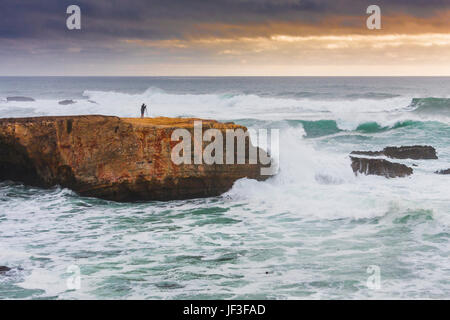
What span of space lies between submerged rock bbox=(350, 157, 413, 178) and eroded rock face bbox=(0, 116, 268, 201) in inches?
152

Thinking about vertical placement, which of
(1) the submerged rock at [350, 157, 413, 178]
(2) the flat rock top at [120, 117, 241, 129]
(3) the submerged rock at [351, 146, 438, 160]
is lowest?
(1) the submerged rock at [350, 157, 413, 178]

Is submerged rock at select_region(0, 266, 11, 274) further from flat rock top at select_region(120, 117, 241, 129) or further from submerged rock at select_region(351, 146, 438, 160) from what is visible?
submerged rock at select_region(351, 146, 438, 160)

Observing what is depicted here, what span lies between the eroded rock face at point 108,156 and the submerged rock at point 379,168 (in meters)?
3.86

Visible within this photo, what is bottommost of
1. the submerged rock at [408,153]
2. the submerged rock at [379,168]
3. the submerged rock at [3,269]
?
the submerged rock at [3,269]

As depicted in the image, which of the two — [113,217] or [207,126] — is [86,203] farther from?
[207,126]

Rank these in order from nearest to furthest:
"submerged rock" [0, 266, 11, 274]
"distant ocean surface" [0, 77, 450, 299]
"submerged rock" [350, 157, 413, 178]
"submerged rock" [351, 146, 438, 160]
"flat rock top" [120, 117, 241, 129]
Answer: "distant ocean surface" [0, 77, 450, 299]
"submerged rock" [0, 266, 11, 274]
"flat rock top" [120, 117, 241, 129]
"submerged rock" [350, 157, 413, 178]
"submerged rock" [351, 146, 438, 160]

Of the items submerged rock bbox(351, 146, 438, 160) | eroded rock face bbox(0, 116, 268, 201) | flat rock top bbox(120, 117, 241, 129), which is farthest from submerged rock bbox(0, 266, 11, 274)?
submerged rock bbox(351, 146, 438, 160)

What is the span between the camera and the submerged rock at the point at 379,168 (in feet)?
42.3

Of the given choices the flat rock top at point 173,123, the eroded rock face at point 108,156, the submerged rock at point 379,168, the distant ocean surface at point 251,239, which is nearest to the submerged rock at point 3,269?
the distant ocean surface at point 251,239

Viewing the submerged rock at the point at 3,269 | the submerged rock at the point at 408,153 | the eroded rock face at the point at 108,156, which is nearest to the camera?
the submerged rock at the point at 3,269

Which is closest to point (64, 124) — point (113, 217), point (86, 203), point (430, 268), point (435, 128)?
point (86, 203)

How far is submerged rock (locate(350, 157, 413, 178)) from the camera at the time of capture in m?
12.9

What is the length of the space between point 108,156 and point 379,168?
21.0 ft

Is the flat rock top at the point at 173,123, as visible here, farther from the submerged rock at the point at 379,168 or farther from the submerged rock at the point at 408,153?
the submerged rock at the point at 408,153
